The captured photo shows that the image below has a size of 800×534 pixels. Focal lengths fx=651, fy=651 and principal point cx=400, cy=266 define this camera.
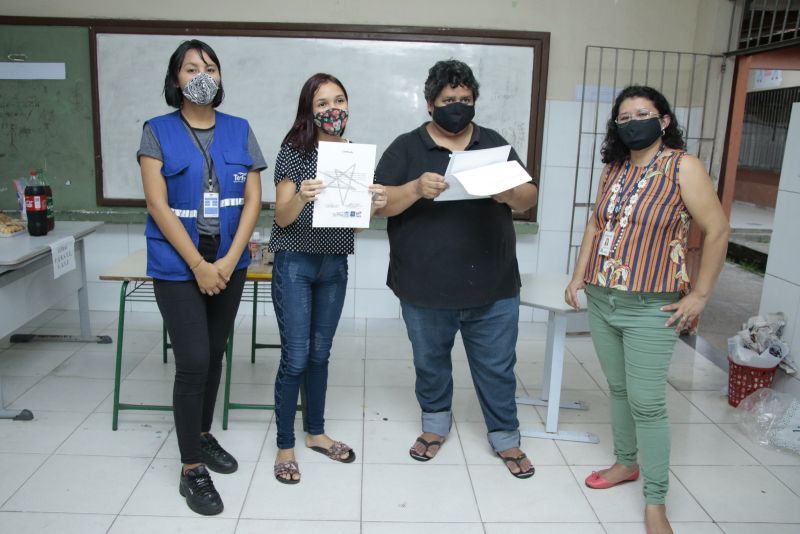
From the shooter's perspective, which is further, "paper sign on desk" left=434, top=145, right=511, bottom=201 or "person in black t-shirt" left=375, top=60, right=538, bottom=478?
"person in black t-shirt" left=375, top=60, right=538, bottom=478

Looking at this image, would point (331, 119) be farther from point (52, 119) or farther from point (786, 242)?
point (52, 119)

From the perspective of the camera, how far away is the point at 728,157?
3.97m

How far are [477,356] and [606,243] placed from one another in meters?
0.71

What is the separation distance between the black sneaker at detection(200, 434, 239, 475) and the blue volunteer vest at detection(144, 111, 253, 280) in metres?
0.78

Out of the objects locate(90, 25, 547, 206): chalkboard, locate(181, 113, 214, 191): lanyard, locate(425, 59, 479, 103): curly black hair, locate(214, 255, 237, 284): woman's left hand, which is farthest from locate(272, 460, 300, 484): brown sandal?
locate(90, 25, 547, 206): chalkboard

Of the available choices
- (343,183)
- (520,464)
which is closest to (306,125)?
(343,183)

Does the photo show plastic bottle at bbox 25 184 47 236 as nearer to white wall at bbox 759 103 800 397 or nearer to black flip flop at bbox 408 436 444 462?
black flip flop at bbox 408 436 444 462

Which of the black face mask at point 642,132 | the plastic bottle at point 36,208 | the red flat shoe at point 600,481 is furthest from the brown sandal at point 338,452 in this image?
the plastic bottle at point 36,208

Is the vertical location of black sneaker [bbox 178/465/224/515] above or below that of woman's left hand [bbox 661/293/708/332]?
below

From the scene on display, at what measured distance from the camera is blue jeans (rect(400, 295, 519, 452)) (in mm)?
2508

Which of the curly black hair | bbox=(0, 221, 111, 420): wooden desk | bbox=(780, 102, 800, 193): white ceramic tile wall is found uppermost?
the curly black hair

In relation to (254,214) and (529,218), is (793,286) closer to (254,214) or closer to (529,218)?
(529,218)

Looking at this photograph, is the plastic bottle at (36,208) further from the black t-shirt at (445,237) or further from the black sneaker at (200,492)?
the black t-shirt at (445,237)

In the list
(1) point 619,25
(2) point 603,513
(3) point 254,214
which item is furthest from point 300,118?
(1) point 619,25
